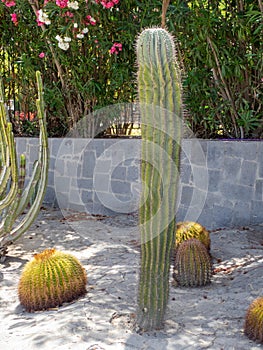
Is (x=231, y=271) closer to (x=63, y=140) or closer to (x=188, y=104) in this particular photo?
(x=188, y=104)

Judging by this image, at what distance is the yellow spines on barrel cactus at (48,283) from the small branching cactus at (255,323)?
111 cm

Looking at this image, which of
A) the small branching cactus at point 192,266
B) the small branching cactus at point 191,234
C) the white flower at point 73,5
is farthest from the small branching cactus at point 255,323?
the white flower at point 73,5

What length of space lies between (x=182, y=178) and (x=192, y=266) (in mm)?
1898

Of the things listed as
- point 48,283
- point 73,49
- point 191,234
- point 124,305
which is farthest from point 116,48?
point 124,305

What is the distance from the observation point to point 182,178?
198 inches

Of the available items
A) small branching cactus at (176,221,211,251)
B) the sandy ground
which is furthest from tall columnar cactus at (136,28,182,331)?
small branching cactus at (176,221,211,251)

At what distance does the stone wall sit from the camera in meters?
4.61

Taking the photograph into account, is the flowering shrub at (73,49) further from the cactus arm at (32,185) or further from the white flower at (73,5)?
the cactus arm at (32,185)

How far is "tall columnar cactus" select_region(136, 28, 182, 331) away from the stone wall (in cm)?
231

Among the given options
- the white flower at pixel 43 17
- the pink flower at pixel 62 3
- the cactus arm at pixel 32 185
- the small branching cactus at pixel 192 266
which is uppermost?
the pink flower at pixel 62 3

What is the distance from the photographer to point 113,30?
586 cm

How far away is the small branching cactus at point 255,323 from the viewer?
2.36 m

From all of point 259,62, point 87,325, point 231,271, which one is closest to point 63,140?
point 259,62

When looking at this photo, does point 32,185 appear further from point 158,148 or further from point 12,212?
point 158,148
